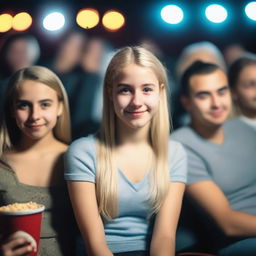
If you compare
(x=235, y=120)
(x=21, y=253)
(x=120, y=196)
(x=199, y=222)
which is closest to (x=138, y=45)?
(x=235, y=120)

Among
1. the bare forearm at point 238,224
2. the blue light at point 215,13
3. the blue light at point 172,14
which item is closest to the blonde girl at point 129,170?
the bare forearm at point 238,224

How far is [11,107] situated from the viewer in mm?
1497

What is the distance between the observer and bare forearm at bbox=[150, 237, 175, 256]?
132 cm

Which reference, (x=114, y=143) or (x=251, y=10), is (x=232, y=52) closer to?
(x=251, y=10)

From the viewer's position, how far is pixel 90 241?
1288 millimetres

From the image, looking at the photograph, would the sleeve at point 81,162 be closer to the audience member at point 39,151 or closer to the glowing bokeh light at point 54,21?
the audience member at point 39,151

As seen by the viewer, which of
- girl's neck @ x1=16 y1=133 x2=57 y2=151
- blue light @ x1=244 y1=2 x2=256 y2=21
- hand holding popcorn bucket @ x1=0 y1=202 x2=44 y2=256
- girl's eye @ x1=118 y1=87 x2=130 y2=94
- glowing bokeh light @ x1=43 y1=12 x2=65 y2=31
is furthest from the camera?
blue light @ x1=244 y1=2 x2=256 y2=21

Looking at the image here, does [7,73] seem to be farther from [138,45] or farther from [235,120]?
[235,120]

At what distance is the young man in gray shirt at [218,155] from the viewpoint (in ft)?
4.82

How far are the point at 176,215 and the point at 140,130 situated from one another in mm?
338

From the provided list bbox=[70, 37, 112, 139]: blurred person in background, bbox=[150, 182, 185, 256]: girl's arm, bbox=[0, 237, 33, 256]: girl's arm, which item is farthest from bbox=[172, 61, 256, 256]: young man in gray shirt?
bbox=[0, 237, 33, 256]: girl's arm

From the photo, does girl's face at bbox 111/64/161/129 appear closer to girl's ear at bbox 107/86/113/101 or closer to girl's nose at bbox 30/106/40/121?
girl's ear at bbox 107/86/113/101

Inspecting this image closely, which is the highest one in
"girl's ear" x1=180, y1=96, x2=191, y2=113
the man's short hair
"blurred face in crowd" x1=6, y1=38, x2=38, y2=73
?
"blurred face in crowd" x1=6, y1=38, x2=38, y2=73

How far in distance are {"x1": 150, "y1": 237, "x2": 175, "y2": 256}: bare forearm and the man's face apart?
1.67ft
